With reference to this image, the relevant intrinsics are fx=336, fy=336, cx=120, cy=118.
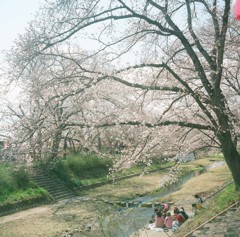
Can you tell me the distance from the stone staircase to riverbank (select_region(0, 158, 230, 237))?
1.41 meters

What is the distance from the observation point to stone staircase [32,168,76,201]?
26.2 meters

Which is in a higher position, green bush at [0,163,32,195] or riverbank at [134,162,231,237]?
green bush at [0,163,32,195]

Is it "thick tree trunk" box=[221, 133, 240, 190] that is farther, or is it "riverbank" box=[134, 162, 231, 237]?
"riverbank" box=[134, 162, 231, 237]

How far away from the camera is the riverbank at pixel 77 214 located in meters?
16.0

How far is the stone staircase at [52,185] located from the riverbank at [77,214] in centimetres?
141

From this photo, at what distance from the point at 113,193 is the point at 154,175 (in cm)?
1148

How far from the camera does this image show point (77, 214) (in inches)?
780

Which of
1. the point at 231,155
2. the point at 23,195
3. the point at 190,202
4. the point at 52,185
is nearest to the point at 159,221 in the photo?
the point at 231,155

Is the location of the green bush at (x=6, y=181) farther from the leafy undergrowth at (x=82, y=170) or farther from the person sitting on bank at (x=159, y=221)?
the person sitting on bank at (x=159, y=221)

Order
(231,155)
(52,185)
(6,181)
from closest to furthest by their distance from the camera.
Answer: (231,155), (6,181), (52,185)

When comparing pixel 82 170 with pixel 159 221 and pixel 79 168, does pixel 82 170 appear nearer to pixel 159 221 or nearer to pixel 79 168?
pixel 79 168

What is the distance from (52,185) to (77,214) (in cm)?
821

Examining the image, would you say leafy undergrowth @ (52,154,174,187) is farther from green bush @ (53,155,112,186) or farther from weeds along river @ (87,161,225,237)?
weeds along river @ (87,161,225,237)

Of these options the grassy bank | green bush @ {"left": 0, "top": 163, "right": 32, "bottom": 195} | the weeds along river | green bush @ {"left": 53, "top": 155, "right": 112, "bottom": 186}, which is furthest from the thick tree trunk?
green bush @ {"left": 53, "top": 155, "right": 112, "bottom": 186}
